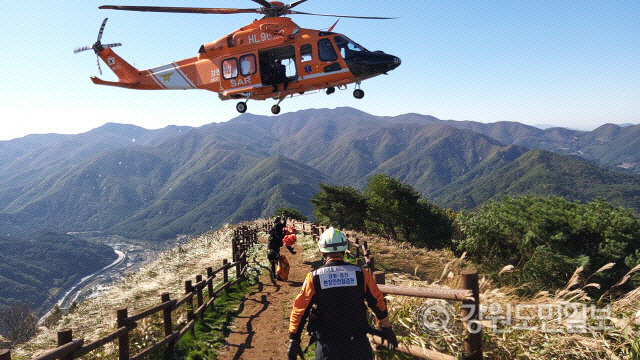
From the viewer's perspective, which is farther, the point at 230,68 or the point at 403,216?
the point at 403,216

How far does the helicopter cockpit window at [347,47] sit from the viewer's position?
18219 millimetres

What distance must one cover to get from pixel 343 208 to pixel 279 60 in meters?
35.4

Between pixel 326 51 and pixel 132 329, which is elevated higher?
pixel 326 51

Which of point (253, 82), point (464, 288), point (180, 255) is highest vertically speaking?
point (253, 82)

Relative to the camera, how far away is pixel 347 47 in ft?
60.2

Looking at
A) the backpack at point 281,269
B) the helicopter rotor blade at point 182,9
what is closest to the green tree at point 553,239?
the backpack at point 281,269

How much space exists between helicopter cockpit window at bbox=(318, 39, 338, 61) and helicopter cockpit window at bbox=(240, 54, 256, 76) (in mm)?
3155

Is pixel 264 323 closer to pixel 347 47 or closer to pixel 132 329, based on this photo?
pixel 132 329

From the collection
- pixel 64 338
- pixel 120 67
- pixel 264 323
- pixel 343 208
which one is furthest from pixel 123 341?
pixel 343 208

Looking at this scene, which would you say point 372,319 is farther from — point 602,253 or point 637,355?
point 602,253

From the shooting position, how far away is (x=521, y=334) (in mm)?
5816

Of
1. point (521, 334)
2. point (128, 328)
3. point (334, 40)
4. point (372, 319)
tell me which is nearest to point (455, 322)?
point (521, 334)

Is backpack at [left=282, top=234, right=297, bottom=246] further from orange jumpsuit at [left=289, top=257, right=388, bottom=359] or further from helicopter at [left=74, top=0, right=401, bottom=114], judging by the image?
orange jumpsuit at [left=289, top=257, right=388, bottom=359]

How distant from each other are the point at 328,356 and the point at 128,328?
13.9ft
